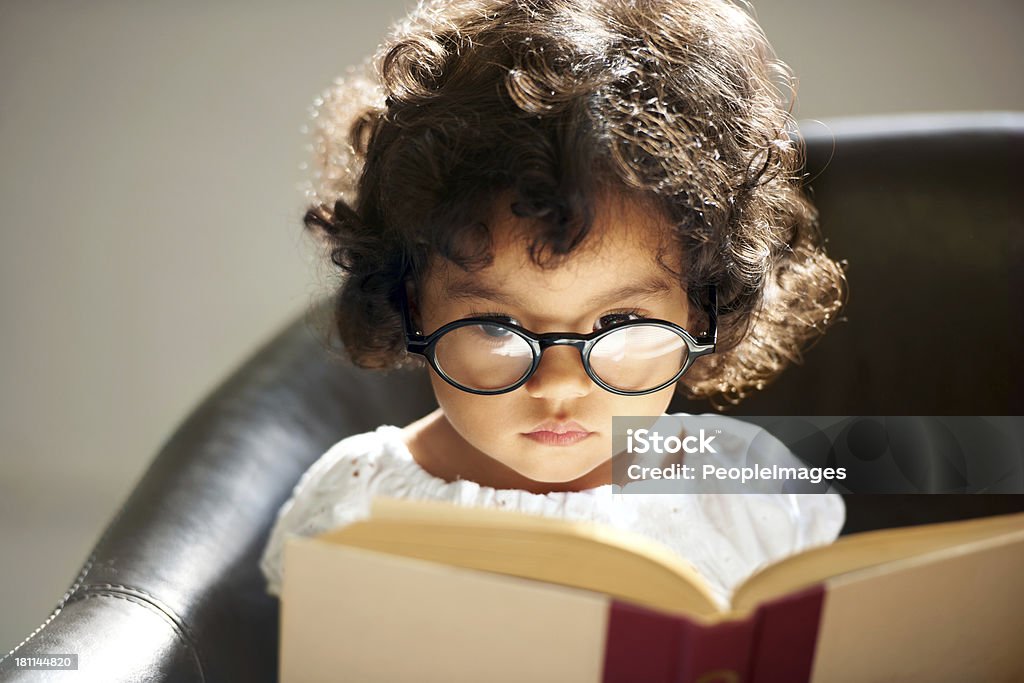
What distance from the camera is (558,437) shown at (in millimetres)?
955

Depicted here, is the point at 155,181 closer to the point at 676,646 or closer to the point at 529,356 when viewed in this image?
the point at 529,356

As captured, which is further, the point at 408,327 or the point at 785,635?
the point at 408,327

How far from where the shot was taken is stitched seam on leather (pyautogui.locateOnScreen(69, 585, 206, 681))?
1.03m

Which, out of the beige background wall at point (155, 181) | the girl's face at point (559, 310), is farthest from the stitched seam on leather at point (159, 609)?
the beige background wall at point (155, 181)

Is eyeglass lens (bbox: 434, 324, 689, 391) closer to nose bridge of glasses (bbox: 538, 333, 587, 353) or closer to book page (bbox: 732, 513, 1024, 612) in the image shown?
nose bridge of glasses (bbox: 538, 333, 587, 353)

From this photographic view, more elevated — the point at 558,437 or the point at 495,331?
the point at 495,331

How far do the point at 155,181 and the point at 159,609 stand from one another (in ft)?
4.10

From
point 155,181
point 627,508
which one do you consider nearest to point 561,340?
point 627,508

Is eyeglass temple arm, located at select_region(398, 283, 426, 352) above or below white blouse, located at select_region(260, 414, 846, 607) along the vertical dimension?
above

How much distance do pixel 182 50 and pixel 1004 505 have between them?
1652mm

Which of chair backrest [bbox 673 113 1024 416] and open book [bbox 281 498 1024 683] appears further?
chair backrest [bbox 673 113 1024 416]

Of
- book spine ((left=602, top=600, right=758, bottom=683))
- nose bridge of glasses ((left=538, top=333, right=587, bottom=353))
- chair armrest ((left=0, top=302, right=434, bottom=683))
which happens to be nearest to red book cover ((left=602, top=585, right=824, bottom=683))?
book spine ((left=602, top=600, right=758, bottom=683))

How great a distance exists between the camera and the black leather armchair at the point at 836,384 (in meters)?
1.11

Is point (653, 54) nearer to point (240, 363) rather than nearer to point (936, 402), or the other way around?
point (936, 402)
